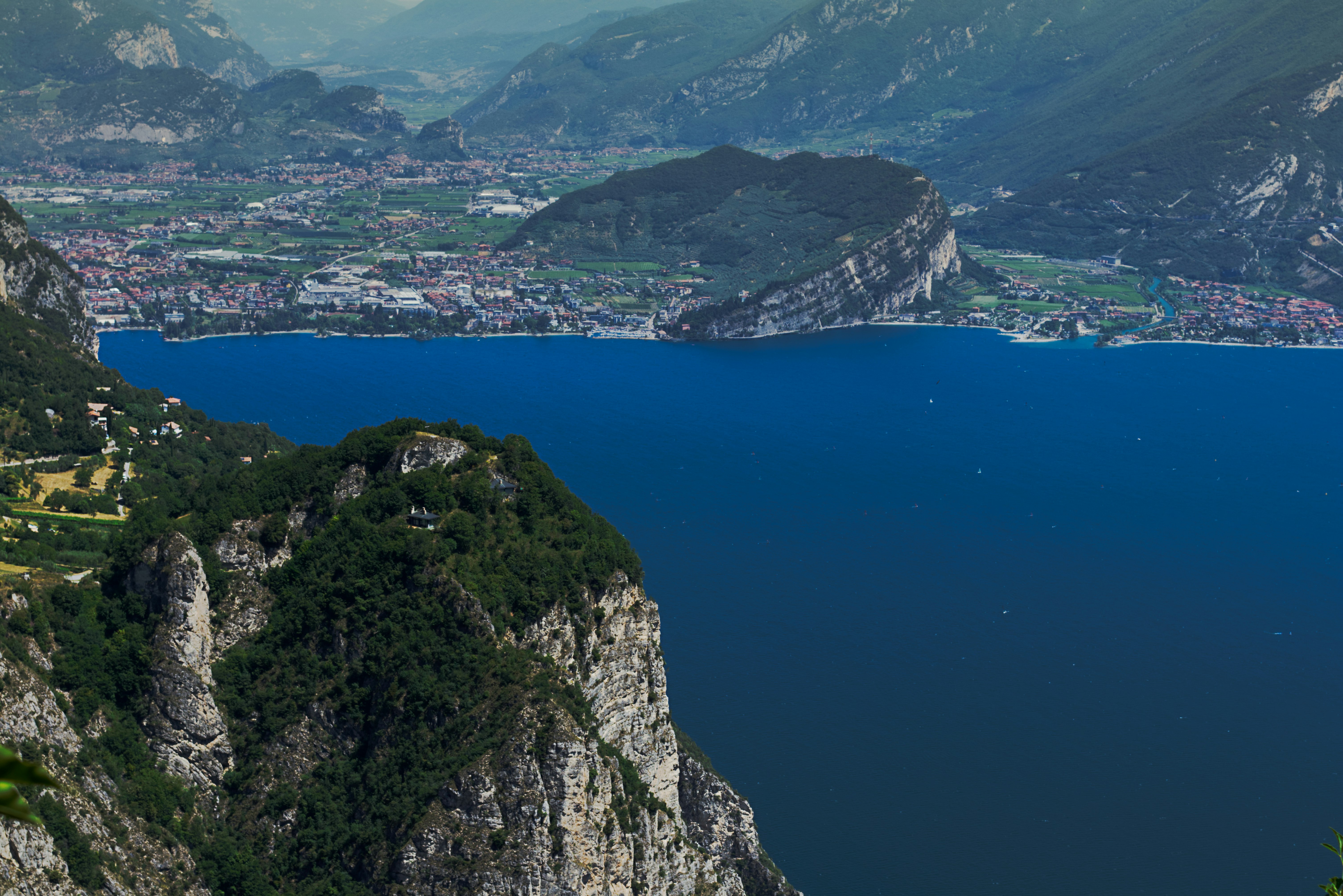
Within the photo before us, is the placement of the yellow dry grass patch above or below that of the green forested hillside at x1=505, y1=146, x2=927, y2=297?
below

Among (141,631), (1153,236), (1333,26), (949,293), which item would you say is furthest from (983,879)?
(1333,26)

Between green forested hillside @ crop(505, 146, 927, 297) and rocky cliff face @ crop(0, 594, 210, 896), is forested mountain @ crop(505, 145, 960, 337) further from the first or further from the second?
rocky cliff face @ crop(0, 594, 210, 896)

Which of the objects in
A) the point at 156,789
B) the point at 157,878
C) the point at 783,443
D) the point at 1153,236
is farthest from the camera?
the point at 1153,236

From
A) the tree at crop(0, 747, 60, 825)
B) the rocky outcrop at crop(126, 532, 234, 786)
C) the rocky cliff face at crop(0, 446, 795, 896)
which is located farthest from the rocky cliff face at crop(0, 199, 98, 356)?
the tree at crop(0, 747, 60, 825)

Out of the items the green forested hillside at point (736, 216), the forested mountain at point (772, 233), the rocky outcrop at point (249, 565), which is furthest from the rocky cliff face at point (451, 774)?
the green forested hillside at point (736, 216)

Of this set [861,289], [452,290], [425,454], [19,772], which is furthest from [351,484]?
[861,289]

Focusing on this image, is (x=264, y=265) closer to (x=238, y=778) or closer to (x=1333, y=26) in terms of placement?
(x=238, y=778)
